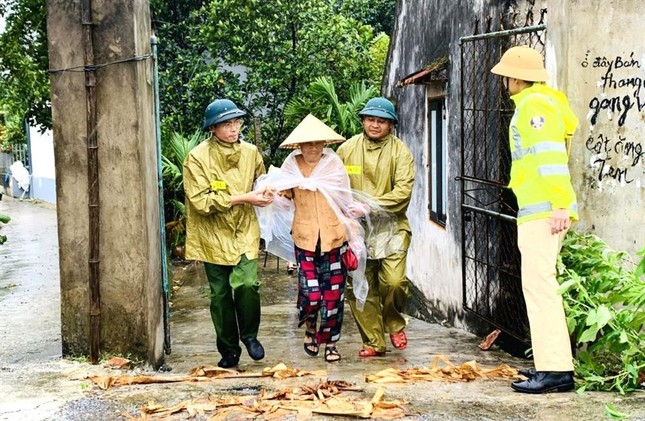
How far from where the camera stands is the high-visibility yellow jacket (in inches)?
178

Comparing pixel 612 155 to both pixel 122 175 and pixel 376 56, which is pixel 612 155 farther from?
pixel 376 56

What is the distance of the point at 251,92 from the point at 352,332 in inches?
255

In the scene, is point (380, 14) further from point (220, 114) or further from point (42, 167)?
point (220, 114)

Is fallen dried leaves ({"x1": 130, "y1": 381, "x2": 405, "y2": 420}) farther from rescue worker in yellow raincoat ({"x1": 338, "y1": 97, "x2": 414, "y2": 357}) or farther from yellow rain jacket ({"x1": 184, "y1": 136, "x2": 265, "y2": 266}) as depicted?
rescue worker in yellow raincoat ({"x1": 338, "y1": 97, "x2": 414, "y2": 357})

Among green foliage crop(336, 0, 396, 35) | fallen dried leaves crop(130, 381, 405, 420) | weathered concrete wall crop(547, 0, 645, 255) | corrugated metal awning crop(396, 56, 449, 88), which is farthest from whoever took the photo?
green foliage crop(336, 0, 396, 35)

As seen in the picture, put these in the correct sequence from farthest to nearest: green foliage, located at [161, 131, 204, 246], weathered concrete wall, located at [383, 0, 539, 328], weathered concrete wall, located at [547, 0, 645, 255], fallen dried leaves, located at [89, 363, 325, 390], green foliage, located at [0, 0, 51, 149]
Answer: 1. green foliage, located at [161, 131, 204, 246]
2. green foliage, located at [0, 0, 51, 149]
3. weathered concrete wall, located at [383, 0, 539, 328]
4. weathered concrete wall, located at [547, 0, 645, 255]
5. fallen dried leaves, located at [89, 363, 325, 390]

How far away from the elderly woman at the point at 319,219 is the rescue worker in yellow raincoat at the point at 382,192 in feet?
0.86

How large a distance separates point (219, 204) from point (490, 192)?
2204 mm

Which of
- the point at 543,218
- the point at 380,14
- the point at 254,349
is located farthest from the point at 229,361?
the point at 380,14

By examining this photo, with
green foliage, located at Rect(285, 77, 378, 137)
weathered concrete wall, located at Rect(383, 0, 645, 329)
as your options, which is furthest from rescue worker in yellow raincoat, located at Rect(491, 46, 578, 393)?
green foliage, located at Rect(285, 77, 378, 137)

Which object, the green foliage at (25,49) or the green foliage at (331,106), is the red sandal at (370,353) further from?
the green foliage at (331,106)

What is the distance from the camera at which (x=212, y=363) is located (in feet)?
20.0

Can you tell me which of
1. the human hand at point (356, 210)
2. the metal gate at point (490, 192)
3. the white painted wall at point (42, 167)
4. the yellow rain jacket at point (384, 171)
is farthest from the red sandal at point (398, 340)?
the white painted wall at point (42, 167)

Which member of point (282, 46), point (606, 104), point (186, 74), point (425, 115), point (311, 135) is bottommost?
point (311, 135)
